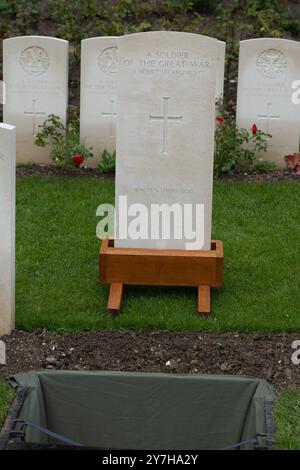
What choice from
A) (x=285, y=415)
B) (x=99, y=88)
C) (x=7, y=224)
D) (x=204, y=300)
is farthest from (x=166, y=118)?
(x=99, y=88)

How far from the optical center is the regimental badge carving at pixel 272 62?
9828 millimetres

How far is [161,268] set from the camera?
616cm

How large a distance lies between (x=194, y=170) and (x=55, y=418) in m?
2.03

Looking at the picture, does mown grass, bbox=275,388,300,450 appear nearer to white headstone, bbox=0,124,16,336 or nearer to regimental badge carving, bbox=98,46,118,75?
white headstone, bbox=0,124,16,336

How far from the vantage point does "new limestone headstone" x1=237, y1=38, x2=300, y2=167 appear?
9.83m

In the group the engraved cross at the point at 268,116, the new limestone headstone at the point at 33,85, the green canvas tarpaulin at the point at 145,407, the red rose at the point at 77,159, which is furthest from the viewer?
the engraved cross at the point at 268,116

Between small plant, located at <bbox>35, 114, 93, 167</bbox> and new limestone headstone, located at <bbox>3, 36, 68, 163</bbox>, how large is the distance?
12 centimetres

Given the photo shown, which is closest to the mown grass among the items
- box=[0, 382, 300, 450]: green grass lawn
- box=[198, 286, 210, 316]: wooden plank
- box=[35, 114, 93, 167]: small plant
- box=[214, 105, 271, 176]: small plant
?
box=[0, 382, 300, 450]: green grass lawn

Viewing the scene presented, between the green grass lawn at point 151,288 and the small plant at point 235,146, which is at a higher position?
the small plant at point 235,146

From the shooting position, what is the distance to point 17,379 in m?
5.02

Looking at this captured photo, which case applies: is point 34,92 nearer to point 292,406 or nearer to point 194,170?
point 194,170

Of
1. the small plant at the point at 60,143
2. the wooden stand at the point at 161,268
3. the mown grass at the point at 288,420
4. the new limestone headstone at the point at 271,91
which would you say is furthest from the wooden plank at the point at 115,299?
the new limestone headstone at the point at 271,91

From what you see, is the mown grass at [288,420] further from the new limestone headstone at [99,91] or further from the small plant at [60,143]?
the new limestone headstone at [99,91]

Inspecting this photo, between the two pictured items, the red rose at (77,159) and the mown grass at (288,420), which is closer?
the mown grass at (288,420)
